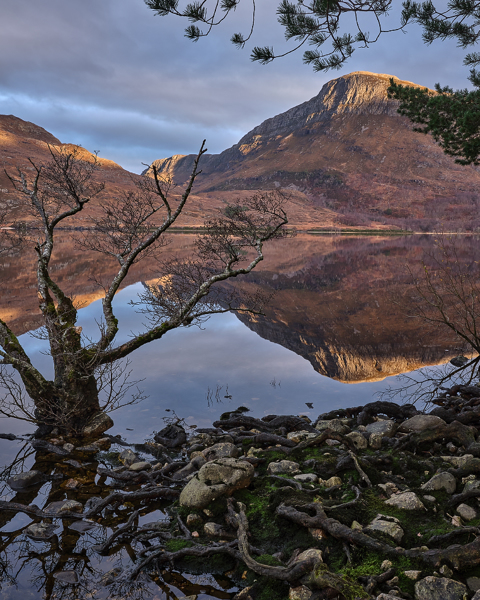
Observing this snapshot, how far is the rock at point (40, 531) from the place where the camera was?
6.56m

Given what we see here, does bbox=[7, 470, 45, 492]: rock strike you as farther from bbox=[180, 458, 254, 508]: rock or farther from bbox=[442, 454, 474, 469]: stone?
bbox=[442, 454, 474, 469]: stone

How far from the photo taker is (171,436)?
1061 cm

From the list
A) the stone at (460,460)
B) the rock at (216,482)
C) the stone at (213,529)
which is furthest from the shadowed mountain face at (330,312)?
the stone at (213,529)

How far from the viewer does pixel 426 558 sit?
14.5 feet

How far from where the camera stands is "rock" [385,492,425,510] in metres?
5.60

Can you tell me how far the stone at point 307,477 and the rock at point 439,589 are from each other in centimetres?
276

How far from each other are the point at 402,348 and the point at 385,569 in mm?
15904

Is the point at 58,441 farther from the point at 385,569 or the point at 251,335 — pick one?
the point at 251,335

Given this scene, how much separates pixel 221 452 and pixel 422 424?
427cm

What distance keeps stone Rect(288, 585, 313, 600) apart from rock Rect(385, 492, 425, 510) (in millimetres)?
1916

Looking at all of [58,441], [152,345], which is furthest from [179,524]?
[152,345]

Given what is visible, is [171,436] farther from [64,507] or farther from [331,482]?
[331,482]

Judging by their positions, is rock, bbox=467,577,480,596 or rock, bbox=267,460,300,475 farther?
rock, bbox=267,460,300,475

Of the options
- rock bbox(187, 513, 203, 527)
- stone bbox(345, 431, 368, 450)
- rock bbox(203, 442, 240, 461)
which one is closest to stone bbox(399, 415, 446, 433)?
stone bbox(345, 431, 368, 450)
